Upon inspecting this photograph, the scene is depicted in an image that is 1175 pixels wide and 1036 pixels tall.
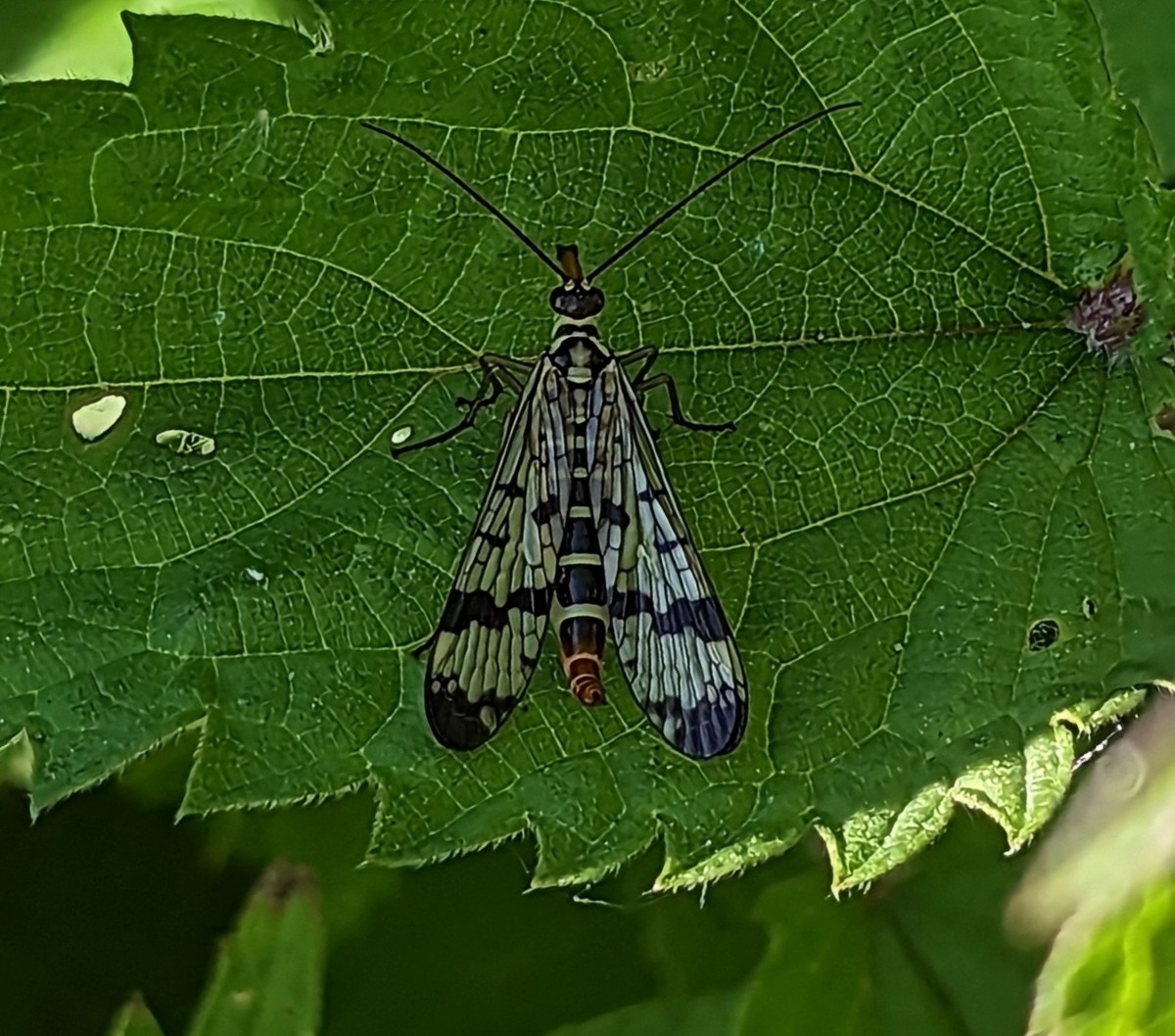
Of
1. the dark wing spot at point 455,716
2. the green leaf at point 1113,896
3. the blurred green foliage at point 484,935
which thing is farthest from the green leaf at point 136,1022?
the green leaf at point 1113,896

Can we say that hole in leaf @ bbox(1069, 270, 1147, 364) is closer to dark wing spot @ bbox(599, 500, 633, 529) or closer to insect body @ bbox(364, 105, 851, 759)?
insect body @ bbox(364, 105, 851, 759)

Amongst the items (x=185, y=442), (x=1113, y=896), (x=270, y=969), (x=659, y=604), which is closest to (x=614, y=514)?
(x=659, y=604)

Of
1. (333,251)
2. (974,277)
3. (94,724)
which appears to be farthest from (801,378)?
(94,724)

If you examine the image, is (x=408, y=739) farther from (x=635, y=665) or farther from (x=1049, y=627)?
(x=1049, y=627)

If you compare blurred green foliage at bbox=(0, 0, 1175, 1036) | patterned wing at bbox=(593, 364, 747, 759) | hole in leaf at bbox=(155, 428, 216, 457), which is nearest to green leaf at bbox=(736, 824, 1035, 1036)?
blurred green foliage at bbox=(0, 0, 1175, 1036)

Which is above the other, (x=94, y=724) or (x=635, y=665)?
(x=94, y=724)

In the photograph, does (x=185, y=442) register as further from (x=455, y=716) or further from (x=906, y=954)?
(x=906, y=954)
